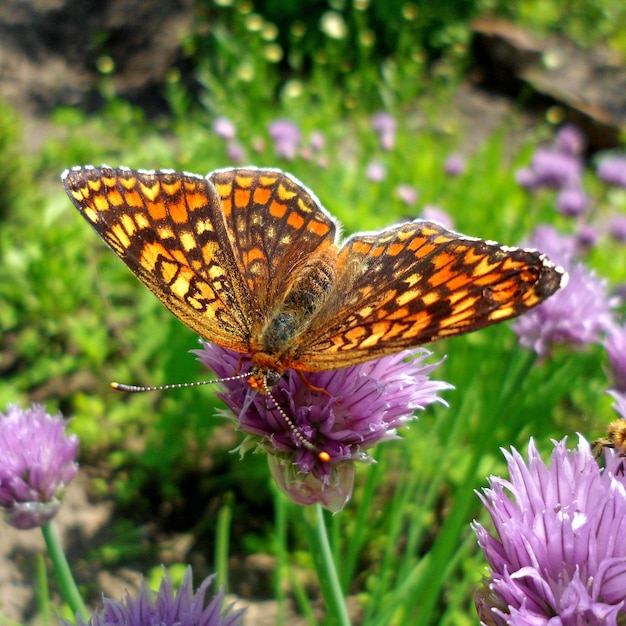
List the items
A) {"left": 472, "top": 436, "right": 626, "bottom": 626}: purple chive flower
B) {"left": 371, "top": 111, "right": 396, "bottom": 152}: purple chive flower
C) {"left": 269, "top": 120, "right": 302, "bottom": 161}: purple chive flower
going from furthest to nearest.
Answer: {"left": 371, "top": 111, "right": 396, "bottom": 152}: purple chive flower
{"left": 269, "top": 120, "right": 302, "bottom": 161}: purple chive flower
{"left": 472, "top": 436, "right": 626, "bottom": 626}: purple chive flower

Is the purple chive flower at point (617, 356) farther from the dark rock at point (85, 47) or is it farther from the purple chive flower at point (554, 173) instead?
the dark rock at point (85, 47)

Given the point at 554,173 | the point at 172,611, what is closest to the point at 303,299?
the point at 172,611

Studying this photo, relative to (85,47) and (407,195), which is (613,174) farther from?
(85,47)

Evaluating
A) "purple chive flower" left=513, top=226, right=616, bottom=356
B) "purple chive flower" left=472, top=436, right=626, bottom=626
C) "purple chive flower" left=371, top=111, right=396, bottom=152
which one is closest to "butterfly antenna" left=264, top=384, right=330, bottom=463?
"purple chive flower" left=472, top=436, right=626, bottom=626

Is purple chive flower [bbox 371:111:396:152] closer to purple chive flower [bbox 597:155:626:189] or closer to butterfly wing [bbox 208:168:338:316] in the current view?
purple chive flower [bbox 597:155:626:189]

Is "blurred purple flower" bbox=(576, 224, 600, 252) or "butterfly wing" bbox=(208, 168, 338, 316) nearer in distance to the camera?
"butterfly wing" bbox=(208, 168, 338, 316)

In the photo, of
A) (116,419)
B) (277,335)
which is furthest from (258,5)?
(277,335)

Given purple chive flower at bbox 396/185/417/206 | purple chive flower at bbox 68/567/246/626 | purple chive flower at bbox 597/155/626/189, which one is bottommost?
purple chive flower at bbox 68/567/246/626

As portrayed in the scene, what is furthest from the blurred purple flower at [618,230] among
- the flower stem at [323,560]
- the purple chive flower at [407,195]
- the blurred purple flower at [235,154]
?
the flower stem at [323,560]
